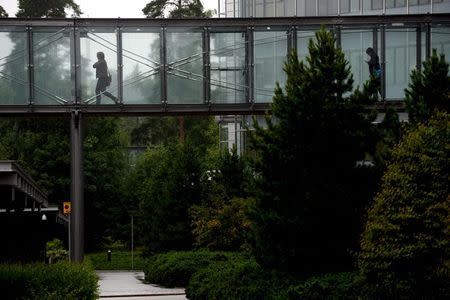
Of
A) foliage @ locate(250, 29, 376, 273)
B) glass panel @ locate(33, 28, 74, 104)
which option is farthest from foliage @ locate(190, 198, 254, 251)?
foliage @ locate(250, 29, 376, 273)

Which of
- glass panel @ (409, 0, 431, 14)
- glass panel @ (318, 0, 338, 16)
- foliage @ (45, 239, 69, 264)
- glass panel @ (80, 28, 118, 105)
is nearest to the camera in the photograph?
glass panel @ (80, 28, 118, 105)

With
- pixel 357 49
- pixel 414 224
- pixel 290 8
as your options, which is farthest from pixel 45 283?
pixel 290 8

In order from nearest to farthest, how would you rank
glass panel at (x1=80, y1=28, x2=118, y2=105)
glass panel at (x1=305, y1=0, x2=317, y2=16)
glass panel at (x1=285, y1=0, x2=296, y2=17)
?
glass panel at (x1=80, y1=28, x2=118, y2=105) < glass panel at (x1=305, y1=0, x2=317, y2=16) < glass panel at (x1=285, y1=0, x2=296, y2=17)

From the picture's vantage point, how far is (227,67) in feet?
124

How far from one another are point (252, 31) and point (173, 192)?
16370mm

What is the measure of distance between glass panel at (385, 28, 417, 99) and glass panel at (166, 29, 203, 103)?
20.5 feet

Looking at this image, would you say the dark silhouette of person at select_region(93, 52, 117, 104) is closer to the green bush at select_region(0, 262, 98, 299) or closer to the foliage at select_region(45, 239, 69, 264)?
the green bush at select_region(0, 262, 98, 299)

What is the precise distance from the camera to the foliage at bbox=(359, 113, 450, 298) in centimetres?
2097

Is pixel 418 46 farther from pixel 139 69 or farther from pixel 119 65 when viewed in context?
pixel 119 65

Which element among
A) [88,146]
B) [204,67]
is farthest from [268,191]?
[88,146]

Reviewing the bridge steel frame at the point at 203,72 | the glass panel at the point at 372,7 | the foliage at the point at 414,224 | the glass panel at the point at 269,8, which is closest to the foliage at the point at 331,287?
the foliage at the point at 414,224

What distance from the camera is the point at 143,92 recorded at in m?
37.7

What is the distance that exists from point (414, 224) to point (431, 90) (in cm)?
575

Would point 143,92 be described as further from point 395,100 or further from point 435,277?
point 435,277
